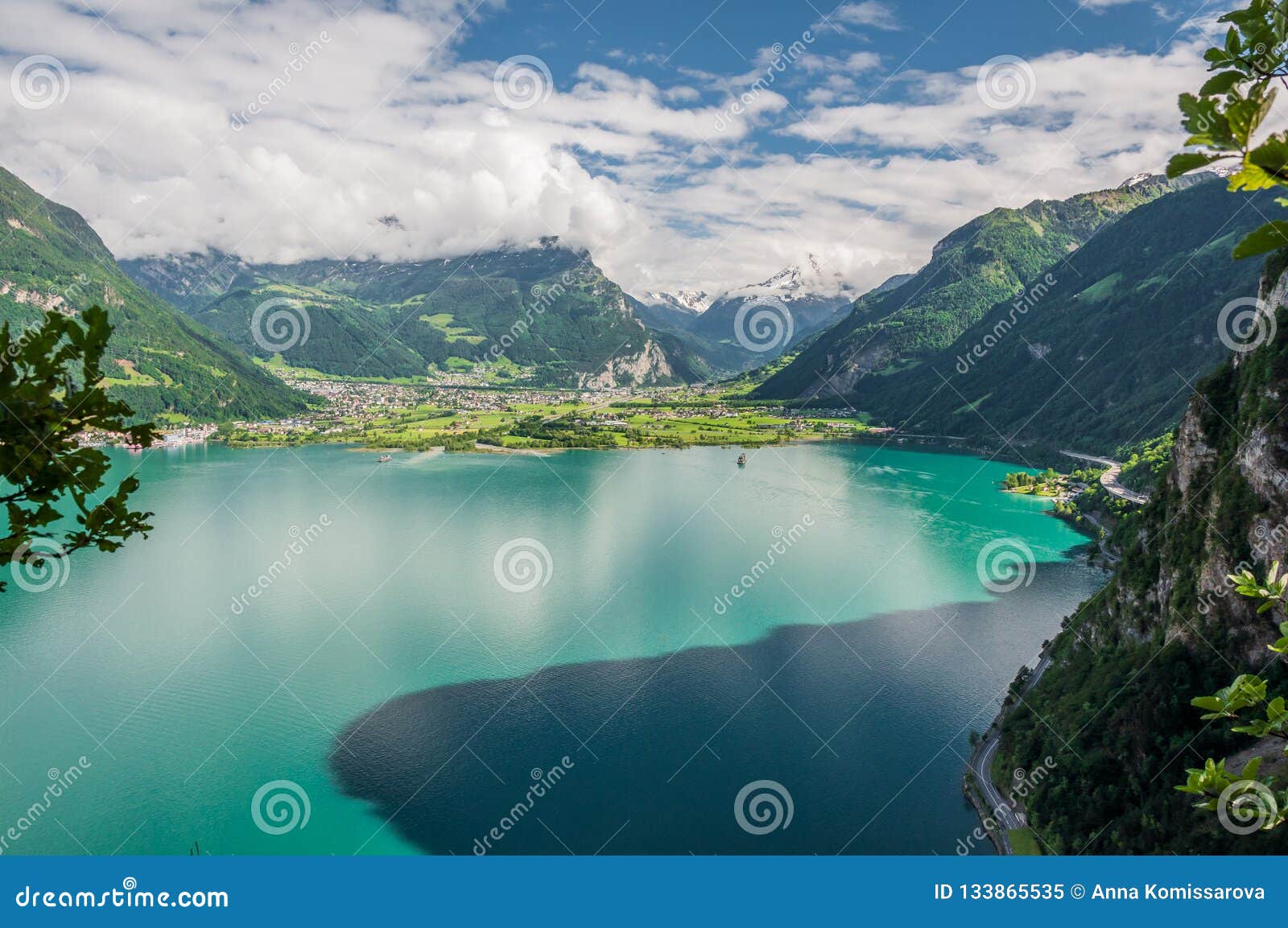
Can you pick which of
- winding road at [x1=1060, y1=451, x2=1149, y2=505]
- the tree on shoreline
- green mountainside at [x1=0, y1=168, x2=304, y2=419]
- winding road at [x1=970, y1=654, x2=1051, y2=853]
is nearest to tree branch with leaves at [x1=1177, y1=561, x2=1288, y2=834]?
the tree on shoreline

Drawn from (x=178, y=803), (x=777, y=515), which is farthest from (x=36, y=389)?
(x=777, y=515)

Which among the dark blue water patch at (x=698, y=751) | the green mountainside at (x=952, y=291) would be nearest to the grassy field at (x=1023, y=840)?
the dark blue water patch at (x=698, y=751)

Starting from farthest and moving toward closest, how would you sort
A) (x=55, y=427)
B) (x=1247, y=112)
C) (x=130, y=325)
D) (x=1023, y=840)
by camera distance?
(x=130, y=325)
(x=1023, y=840)
(x=55, y=427)
(x=1247, y=112)

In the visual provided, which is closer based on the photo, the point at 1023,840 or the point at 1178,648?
the point at 1023,840

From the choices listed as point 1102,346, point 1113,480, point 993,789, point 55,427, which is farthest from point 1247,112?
point 1102,346

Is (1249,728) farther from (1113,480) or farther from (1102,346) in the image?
(1102,346)

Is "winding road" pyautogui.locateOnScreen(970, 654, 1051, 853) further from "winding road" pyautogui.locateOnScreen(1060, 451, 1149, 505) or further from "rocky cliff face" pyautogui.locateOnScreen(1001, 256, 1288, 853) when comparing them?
"winding road" pyautogui.locateOnScreen(1060, 451, 1149, 505)

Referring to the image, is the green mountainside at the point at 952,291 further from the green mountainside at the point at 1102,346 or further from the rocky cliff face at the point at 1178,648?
the rocky cliff face at the point at 1178,648
